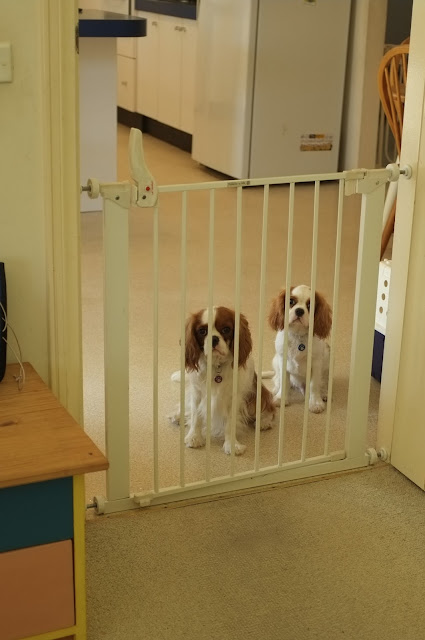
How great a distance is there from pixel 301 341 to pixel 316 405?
8.1 inches

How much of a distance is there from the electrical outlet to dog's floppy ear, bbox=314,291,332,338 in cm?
120

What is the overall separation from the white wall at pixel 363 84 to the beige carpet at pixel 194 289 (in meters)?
0.28

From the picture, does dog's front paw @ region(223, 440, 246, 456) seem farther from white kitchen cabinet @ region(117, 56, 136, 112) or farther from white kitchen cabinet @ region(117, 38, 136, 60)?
white kitchen cabinet @ region(117, 56, 136, 112)

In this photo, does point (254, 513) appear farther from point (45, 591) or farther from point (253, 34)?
point (253, 34)

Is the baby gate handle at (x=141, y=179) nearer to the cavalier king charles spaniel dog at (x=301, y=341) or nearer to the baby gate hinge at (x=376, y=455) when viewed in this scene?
the cavalier king charles spaniel dog at (x=301, y=341)

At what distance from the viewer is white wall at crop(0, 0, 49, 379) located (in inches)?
76.5

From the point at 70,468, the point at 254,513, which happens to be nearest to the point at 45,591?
the point at 70,468

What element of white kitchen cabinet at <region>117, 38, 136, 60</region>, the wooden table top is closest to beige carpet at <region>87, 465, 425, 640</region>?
the wooden table top

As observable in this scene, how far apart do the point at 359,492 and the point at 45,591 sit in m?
0.98

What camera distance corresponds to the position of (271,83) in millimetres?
5535

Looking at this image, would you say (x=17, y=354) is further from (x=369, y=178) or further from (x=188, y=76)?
(x=188, y=76)

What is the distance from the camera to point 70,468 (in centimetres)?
174

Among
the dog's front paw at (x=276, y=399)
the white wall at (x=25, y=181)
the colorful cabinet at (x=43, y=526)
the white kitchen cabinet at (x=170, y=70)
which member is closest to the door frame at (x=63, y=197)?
the white wall at (x=25, y=181)

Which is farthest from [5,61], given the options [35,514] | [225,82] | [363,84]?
[363,84]
